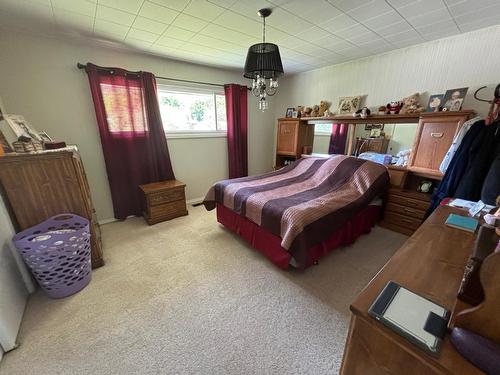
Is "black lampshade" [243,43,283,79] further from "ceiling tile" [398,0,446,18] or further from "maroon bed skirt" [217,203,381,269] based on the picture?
"maroon bed skirt" [217,203,381,269]

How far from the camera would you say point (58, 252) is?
1531 mm

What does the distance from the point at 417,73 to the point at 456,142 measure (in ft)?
3.38

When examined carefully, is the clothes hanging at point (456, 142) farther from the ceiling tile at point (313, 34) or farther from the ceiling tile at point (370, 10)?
the ceiling tile at point (313, 34)

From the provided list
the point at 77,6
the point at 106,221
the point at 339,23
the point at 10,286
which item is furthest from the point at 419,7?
the point at 106,221

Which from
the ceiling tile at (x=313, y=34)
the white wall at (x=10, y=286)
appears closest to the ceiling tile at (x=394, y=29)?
the ceiling tile at (x=313, y=34)

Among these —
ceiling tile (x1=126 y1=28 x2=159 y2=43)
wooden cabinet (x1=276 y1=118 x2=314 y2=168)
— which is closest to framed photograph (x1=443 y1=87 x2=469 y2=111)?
wooden cabinet (x1=276 y1=118 x2=314 y2=168)

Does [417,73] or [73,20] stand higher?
[73,20]

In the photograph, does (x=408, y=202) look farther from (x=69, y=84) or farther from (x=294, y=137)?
(x=69, y=84)

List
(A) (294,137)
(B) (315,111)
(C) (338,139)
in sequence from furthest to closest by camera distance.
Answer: (A) (294,137), (B) (315,111), (C) (338,139)

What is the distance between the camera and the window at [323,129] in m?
3.43

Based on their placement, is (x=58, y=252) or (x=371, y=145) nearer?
(x=58, y=252)

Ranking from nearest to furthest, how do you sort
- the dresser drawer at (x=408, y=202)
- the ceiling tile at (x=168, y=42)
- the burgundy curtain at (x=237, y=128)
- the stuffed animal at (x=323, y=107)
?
the ceiling tile at (x=168, y=42) → the dresser drawer at (x=408, y=202) → the stuffed animal at (x=323, y=107) → the burgundy curtain at (x=237, y=128)

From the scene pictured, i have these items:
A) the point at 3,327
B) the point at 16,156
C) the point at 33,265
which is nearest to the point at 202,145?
the point at 16,156

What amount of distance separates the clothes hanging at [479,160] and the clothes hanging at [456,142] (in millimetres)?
115
